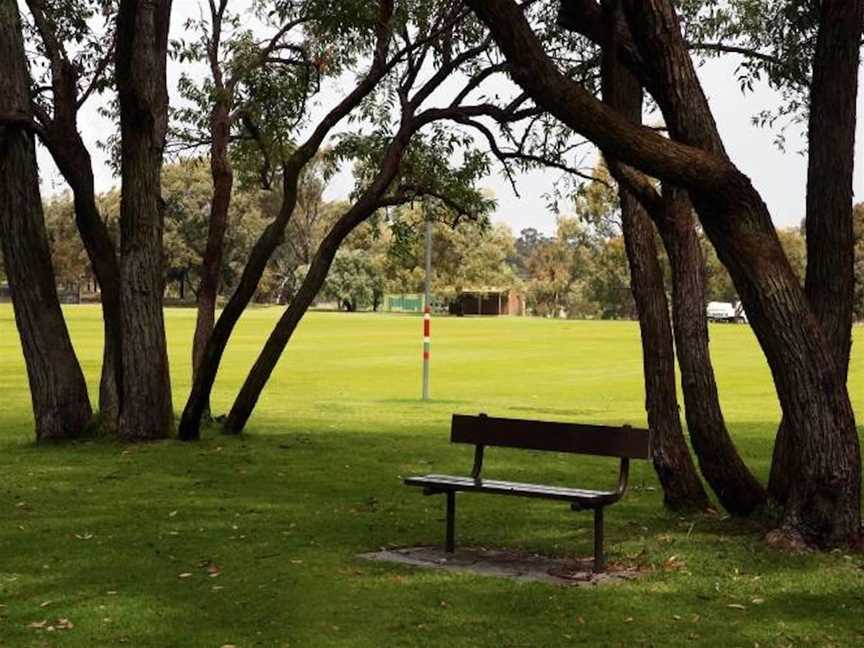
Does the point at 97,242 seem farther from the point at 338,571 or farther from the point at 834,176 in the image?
the point at 834,176

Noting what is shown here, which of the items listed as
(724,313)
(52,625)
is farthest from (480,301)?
(52,625)

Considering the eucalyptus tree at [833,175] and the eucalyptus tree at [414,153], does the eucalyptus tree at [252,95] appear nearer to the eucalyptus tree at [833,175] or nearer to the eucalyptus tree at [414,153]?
the eucalyptus tree at [414,153]

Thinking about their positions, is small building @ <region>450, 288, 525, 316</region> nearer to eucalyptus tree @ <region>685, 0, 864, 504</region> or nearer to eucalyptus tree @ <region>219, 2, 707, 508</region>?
eucalyptus tree @ <region>219, 2, 707, 508</region>

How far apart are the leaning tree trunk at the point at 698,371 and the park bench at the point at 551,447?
1.64 metres

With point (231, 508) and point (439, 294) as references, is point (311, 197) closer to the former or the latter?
point (439, 294)

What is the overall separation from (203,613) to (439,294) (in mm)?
104522

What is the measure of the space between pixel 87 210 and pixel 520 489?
956 centimetres

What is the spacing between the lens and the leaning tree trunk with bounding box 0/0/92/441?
50.5 ft

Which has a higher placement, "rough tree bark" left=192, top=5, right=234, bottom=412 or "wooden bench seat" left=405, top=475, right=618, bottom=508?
"rough tree bark" left=192, top=5, right=234, bottom=412

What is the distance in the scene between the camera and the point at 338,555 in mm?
8734

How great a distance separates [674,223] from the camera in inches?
387

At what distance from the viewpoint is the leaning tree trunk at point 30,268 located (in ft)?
50.5

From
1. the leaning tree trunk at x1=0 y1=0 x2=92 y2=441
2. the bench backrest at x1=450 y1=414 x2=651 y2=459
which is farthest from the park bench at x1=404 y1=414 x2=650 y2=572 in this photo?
the leaning tree trunk at x1=0 y1=0 x2=92 y2=441

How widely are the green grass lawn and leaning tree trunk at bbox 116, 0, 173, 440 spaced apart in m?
0.69
